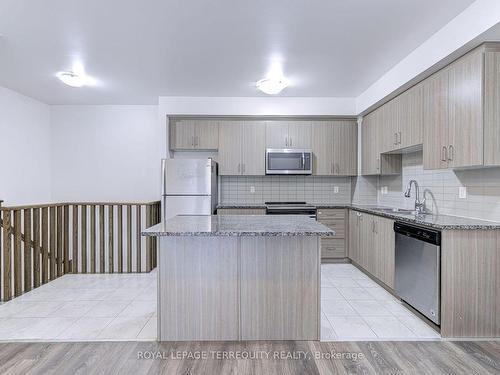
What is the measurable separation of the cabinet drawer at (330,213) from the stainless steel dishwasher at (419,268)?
158cm

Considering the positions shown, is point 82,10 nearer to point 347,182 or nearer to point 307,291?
point 307,291

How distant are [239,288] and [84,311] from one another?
168 cm

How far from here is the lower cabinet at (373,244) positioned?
345 centimetres

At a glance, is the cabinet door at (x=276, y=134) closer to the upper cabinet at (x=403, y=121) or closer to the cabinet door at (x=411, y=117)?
the upper cabinet at (x=403, y=121)

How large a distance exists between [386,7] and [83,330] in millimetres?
3499

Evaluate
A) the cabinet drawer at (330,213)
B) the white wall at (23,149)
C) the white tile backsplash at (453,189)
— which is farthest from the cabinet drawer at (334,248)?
the white wall at (23,149)

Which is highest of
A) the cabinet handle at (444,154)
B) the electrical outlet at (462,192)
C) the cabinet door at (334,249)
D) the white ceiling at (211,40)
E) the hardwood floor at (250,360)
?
the white ceiling at (211,40)

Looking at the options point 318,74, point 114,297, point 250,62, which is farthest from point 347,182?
point 114,297

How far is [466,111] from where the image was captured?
2.59 metres

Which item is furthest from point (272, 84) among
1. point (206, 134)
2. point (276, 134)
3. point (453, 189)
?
point (453, 189)

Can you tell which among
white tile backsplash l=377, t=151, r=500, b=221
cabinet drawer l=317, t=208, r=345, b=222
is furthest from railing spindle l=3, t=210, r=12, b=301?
white tile backsplash l=377, t=151, r=500, b=221

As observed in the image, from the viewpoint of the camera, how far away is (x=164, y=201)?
14.2 feet

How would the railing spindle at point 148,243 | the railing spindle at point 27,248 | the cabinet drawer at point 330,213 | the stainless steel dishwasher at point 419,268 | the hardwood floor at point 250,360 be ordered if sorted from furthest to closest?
the cabinet drawer at point 330,213
the railing spindle at point 148,243
the railing spindle at point 27,248
the stainless steel dishwasher at point 419,268
the hardwood floor at point 250,360

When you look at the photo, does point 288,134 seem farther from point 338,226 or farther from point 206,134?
point 338,226
